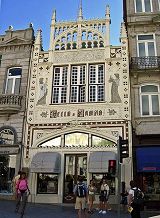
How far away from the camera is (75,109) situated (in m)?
19.2

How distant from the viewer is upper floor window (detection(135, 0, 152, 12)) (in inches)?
844

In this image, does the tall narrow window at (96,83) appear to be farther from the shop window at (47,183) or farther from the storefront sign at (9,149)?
the storefront sign at (9,149)

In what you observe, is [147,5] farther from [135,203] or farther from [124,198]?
[135,203]

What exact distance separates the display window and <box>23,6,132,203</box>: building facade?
3.50ft

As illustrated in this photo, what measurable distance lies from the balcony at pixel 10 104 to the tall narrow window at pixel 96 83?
15.9 feet

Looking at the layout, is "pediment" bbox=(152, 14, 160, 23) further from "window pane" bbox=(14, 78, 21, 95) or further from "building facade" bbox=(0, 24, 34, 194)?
"window pane" bbox=(14, 78, 21, 95)

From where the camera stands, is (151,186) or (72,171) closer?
(151,186)

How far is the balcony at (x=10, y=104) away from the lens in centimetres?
1955

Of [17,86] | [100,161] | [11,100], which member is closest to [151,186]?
[100,161]

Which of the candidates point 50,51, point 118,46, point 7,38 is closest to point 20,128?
point 50,51

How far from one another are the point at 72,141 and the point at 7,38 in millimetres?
9508

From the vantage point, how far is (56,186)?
715 inches

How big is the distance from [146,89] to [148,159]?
15.7 feet

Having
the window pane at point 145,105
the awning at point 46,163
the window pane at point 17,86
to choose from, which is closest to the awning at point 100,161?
the awning at point 46,163
